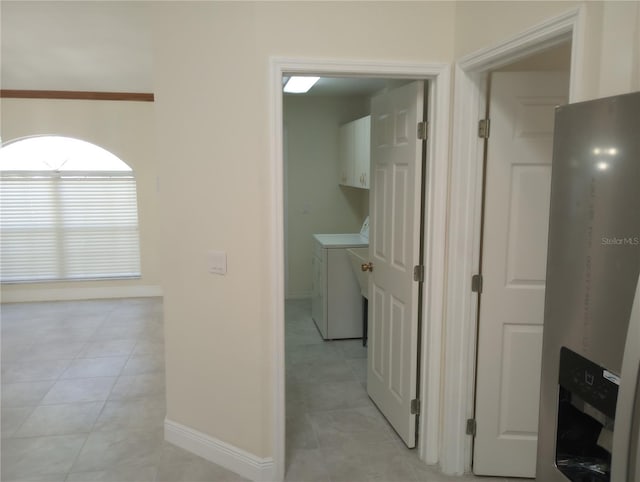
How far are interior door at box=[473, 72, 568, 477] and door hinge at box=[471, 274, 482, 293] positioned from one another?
0.09 feet

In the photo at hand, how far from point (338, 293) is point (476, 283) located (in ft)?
7.46

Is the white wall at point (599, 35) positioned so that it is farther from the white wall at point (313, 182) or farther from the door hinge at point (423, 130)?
the white wall at point (313, 182)

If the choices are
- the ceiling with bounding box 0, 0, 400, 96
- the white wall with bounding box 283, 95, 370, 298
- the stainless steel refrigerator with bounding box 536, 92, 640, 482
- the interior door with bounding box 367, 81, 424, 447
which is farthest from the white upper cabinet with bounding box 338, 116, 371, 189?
the stainless steel refrigerator with bounding box 536, 92, 640, 482

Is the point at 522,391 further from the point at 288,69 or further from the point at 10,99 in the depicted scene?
the point at 10,99

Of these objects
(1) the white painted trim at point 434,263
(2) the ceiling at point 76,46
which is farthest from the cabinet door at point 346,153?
(1) the white painted trim at point 434,263

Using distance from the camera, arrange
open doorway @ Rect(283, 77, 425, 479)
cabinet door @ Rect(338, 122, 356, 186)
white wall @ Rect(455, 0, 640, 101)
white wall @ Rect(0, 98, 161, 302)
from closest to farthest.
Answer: white wall @ Rect(455, 0, 640, 101) → open doorway @ Rect(283, 77, 425, 479) → cabinet door @ Rect(338, 122, 356, 186) → white wall @ Rect(0, 98, 161, 302)

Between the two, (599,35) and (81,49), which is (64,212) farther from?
(599,35)

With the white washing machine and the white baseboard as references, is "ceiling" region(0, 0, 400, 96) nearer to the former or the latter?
the white washing machine

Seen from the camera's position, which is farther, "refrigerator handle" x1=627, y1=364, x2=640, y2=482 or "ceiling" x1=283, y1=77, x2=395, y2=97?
"ceiling" x1=283, y1=77, x2=395, y2=97

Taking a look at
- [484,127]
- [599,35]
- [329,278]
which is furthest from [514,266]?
[329,278]

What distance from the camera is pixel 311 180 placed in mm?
6289

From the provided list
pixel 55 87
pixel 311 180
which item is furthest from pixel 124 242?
pixel 311 180

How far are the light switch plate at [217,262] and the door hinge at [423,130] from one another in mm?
1195

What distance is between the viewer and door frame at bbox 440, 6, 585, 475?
97.1 inches
